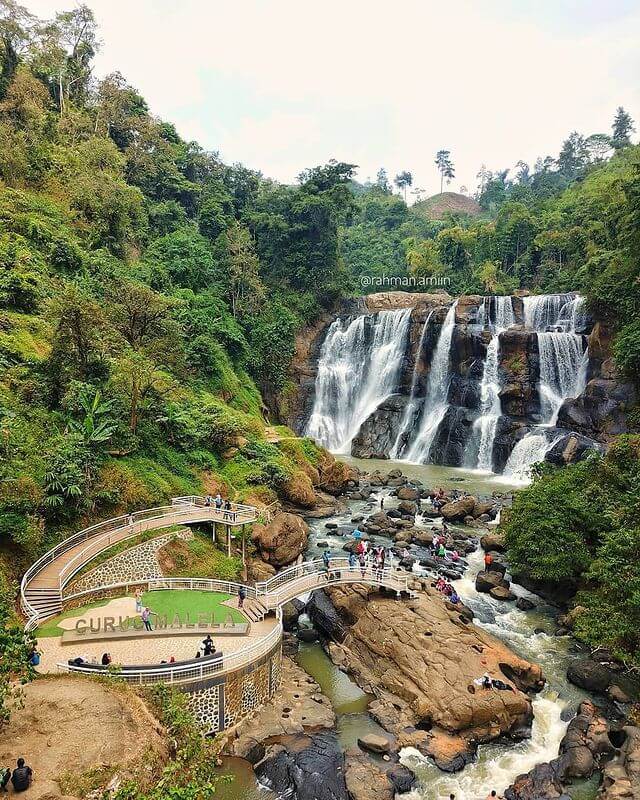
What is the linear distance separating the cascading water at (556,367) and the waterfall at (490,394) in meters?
2.74

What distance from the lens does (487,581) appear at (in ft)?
75.3

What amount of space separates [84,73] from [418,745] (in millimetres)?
66112

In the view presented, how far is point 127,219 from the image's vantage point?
44.7 metres

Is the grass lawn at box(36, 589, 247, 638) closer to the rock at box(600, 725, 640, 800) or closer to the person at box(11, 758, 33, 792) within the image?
the person at box(11, 758, 33, 792)

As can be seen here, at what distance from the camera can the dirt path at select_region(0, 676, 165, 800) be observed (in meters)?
10.1

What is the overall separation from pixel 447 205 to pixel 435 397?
105086 millimetres

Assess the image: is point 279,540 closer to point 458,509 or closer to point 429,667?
point 429,667

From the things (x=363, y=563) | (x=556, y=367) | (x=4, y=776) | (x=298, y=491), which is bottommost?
(x=298, y=491)

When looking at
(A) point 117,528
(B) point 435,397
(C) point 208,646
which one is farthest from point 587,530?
(B) point 435,397

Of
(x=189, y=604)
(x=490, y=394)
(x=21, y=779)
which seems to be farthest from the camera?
(x=490, y=394)

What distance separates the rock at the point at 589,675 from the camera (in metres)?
16.5

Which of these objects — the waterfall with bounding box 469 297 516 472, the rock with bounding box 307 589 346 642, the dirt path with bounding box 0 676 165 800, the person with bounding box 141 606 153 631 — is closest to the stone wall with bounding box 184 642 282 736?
the dirt path with bounding box 0 676 165 800

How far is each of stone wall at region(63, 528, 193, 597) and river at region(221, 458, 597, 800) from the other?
685 centimetres

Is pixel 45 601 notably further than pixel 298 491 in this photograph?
No
